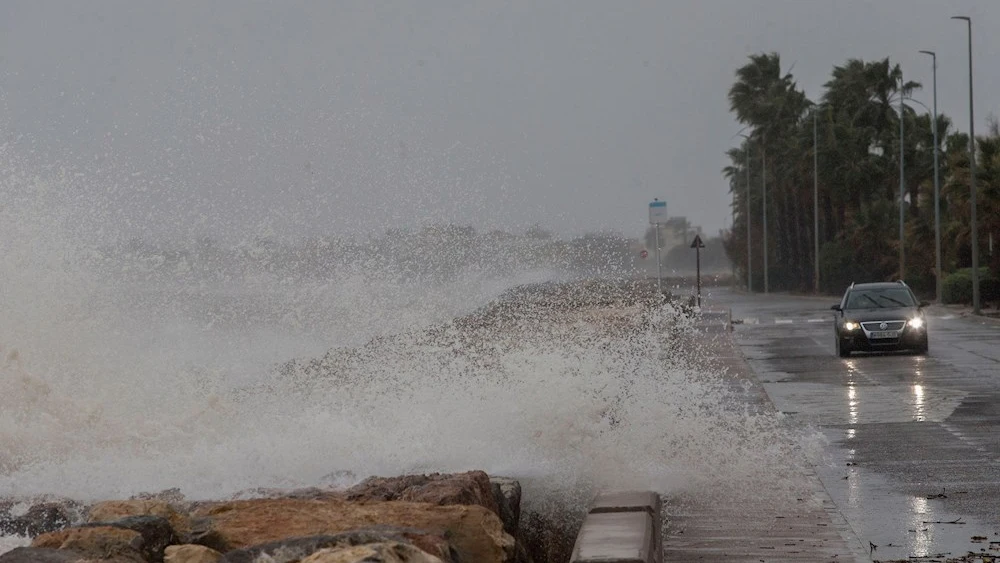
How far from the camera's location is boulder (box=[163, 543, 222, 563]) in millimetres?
6426

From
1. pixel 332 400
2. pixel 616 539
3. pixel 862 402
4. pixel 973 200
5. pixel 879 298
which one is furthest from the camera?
pixel 973 200

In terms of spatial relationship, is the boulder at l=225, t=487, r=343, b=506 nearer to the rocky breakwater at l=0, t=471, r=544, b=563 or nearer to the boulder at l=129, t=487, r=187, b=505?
the rocky breakwater at l=0, t=471, r=544, b=563

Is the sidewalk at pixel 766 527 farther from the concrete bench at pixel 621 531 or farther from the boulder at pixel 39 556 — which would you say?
the boulder at pixel 39 556

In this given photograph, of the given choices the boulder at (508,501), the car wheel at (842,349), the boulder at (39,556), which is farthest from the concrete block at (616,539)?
the car wheel at (842,349)

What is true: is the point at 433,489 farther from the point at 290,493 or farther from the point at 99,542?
the point at 99,542

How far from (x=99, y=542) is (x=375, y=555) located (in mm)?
1822

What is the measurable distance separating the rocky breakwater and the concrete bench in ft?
1.50

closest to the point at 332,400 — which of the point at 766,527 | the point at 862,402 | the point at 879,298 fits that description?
the point at 766,527

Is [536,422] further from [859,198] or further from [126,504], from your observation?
[859,198]

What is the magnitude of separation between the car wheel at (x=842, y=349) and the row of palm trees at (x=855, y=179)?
28.6m

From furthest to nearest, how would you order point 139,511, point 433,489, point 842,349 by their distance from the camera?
point 842,349 → point 433,489 → point 139,511

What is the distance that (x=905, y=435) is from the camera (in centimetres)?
1348

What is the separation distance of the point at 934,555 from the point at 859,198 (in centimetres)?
8085

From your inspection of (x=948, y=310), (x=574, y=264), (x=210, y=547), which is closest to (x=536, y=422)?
(x=210, y=547)
